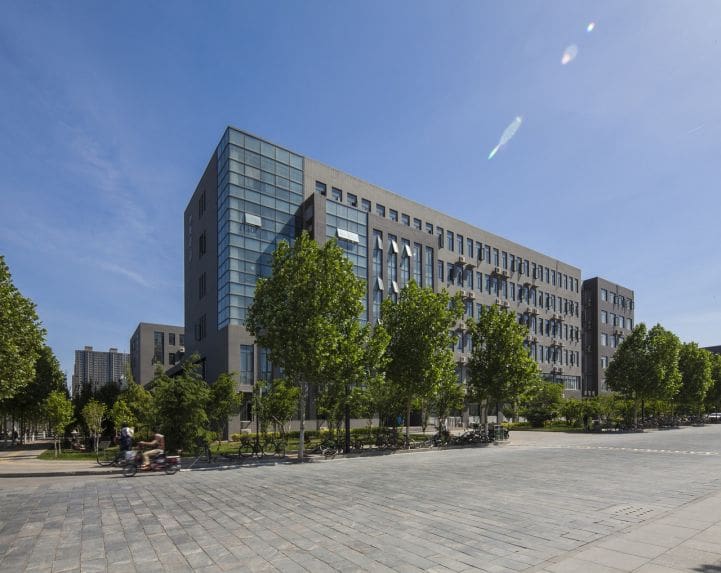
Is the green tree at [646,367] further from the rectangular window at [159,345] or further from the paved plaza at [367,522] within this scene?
the rectangular window at [159,345]

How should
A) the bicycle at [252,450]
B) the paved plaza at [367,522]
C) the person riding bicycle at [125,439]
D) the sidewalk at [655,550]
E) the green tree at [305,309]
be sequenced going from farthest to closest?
the bicycle at [252,450], the green tree at [305,309], the person riding bicycle at [125,439], the paved plaza at [367,522], the sidewalk at [655,550]

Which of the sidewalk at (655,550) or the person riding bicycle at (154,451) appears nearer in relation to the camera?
the sidewalk at (655,550)

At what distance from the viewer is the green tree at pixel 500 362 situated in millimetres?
34969

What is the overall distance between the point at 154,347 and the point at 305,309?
8739 cm

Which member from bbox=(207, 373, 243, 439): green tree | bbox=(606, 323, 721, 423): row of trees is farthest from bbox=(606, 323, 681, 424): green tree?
bbox=(207, 373, 243, 439): green tree

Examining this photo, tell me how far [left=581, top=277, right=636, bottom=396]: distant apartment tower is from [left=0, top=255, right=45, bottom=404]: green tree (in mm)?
86788

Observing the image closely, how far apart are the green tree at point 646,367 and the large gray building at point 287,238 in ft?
61.4

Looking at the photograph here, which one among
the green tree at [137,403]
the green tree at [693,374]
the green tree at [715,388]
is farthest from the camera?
the green tree at [715,388]

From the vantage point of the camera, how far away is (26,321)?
28.0 meters

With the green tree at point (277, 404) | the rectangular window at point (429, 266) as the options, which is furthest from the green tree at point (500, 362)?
the rectangular window at point (429, 266)

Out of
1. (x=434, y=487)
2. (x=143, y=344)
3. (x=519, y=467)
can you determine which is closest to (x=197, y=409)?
(x=434, y=487)

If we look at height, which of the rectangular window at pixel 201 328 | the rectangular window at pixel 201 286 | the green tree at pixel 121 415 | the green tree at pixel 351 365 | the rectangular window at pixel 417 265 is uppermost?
the rectangular window at pixel 417 265

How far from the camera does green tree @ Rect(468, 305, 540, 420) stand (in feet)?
115

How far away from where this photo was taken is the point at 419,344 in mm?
30078
